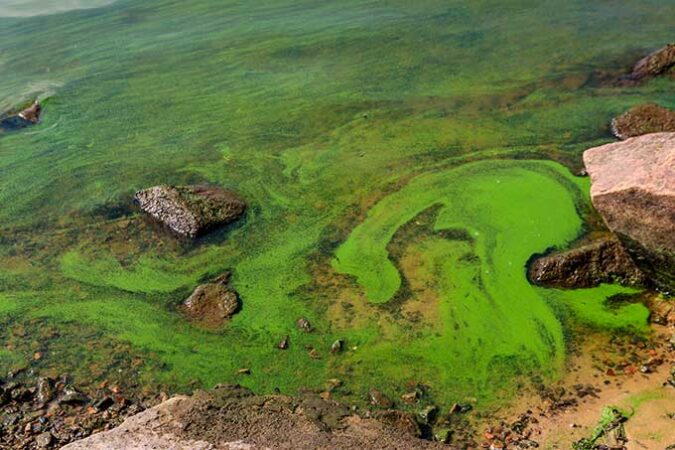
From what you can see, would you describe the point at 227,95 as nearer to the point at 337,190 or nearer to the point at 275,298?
the point at 337,190

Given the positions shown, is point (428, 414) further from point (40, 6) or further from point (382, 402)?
point (40, 6)

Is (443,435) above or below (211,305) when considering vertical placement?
below

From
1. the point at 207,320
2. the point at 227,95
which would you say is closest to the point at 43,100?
the point at 227,95

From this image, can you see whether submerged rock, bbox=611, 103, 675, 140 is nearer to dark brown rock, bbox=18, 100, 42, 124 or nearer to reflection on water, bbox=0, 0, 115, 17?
dark brown rock, bbox=18, 100, 42, 124

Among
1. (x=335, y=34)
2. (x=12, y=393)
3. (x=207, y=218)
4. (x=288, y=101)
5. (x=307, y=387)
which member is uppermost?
(x=335, y=34)

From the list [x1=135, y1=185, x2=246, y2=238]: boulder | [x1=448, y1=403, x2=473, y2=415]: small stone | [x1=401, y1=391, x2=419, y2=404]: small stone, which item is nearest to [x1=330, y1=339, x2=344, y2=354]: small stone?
[x1=401, y1=391, x2=419, y2=404]: small stone

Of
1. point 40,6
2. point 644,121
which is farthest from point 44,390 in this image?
A: point 40,6

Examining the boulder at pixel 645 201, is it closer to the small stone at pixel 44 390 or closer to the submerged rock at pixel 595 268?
the submerged rock at pixel 595 268
